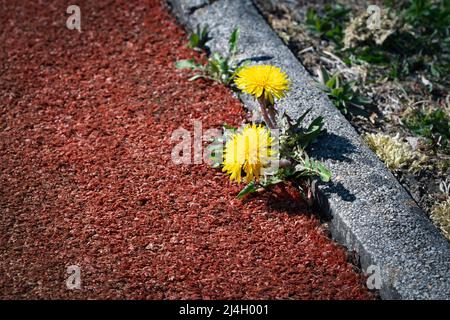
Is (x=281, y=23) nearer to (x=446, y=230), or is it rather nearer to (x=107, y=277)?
(x=446, y=230)

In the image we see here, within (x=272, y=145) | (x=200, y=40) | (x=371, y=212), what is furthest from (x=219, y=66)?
(x=371, y=212)

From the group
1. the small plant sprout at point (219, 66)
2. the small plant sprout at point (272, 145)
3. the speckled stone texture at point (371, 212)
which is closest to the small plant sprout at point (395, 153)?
the speckled stone texture at point (371, 212)

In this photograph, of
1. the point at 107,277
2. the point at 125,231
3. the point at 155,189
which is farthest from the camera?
the point at 155,189

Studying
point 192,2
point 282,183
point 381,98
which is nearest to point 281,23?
point 192,2

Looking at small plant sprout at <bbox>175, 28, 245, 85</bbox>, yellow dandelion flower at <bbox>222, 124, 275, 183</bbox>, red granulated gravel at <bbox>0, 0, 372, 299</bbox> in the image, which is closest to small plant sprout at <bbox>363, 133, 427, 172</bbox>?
red granulated gravel at <bbox>0, 0, 372, 299</bbox>

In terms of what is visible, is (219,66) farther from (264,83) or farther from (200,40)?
(264,83)

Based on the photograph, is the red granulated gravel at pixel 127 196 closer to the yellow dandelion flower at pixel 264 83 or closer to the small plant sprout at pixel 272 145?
the small plant sprout at pixel 272 145
